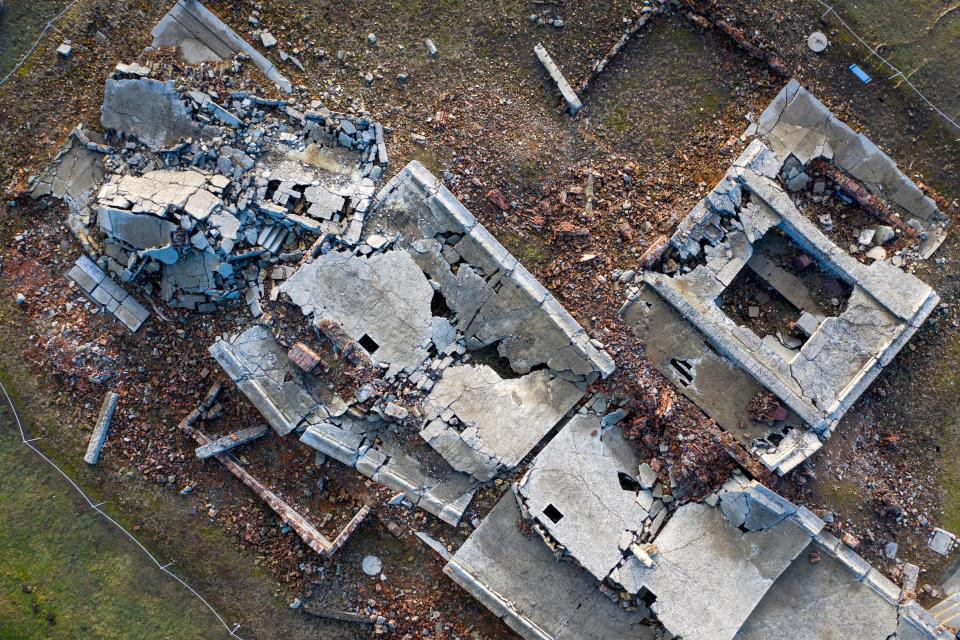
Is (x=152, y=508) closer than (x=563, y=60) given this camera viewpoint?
Yes

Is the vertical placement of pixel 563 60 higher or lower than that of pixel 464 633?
higher

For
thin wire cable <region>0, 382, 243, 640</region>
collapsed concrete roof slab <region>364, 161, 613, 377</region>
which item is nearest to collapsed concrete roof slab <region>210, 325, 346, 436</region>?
collapsed concrete roof slab <region>364, 161, 613, 377</region>

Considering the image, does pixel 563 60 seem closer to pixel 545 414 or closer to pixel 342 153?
pixel 342 153

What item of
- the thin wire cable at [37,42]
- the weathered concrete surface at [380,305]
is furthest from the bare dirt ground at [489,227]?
the weathered concrete surface at [380,305]

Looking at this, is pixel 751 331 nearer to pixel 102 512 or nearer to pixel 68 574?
pixel 102 512

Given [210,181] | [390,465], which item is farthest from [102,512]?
[210,181]

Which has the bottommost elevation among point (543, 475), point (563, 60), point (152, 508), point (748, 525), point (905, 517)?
point (152, 508)

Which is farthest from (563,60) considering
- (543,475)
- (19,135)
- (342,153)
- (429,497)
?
(19,135)
